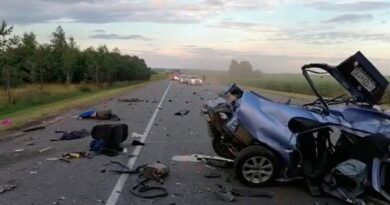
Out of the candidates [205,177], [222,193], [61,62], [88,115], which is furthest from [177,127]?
[61,62]

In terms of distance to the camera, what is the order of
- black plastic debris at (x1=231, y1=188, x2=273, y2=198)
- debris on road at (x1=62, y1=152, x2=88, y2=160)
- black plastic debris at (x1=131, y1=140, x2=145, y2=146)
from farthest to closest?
black plastic debris at (x1=131, y1=140, x2=145, y2=146) → debris on road at (x1=62, y1=152, x2=88, y2=160) → black plastic debris at (x1=231, y1=188, x2=273, y2=198)

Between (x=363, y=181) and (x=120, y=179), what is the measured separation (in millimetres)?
3438

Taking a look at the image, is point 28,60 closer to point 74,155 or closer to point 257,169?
point 74,155

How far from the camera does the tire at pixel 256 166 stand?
7.51 m

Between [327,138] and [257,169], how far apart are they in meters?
1.06

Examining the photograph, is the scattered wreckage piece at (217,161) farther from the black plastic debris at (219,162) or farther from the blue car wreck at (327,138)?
the blue car wreck at (327,138)

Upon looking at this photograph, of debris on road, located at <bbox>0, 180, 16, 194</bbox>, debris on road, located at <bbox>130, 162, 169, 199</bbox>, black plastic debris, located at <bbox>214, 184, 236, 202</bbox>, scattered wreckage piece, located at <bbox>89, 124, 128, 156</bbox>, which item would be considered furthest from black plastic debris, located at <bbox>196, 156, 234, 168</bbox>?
debris on road, located at <bbox>0, 180, 16, 194</bbox>

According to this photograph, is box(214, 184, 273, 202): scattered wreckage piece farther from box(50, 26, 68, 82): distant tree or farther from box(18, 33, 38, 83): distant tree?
box(50, 26, 68, 82): distant tree

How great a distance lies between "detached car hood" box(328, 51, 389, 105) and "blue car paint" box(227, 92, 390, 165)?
19cm

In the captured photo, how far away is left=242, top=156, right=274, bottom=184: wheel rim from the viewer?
24.7 feet

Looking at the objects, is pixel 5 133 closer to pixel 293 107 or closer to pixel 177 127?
pixel 177 127

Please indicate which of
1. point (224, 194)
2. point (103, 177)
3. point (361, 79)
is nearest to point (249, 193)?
point (224, 194)

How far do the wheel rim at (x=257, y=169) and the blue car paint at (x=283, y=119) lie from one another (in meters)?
0.23

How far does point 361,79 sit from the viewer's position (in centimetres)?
725
